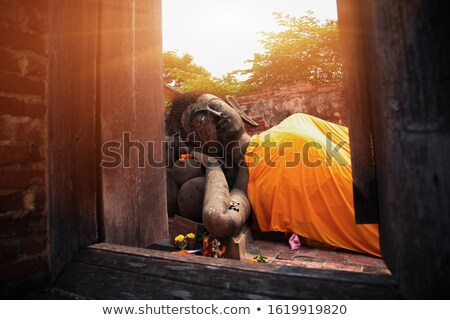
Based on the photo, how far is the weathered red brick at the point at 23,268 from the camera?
3.12 feet

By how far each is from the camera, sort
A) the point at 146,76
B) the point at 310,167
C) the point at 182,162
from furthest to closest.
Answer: the point at 182,162 → the point at 310,167 → the point at 146,76

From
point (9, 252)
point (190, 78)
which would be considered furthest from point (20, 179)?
point (190, 78)

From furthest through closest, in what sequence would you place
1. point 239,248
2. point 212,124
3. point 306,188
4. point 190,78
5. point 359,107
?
point 190,78 → point 212,124 → point 306,188 → point 239,248 → point 359,107

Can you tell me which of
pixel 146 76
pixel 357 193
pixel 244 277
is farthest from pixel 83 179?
pixel 357 193

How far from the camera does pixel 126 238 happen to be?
52.6 inches

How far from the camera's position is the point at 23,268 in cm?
100

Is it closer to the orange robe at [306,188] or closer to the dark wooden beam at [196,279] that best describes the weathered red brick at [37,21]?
the dark wooden beam at [196,279]

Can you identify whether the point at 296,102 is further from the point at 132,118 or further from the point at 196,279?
the point at 196,279

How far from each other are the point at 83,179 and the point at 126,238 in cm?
38

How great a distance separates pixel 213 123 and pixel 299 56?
28.9 ft

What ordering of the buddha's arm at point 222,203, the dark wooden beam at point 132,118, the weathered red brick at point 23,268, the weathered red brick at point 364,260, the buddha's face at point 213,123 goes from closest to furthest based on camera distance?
the weathered red brick at point 23,268, the dark wooden beam at point 132,118, the weathered red brick at point 364,260, the buddha's arm at point 222,203, the buddha's face at point 213,123

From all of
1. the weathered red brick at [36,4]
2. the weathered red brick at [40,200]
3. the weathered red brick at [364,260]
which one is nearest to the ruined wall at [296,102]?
the weathered red brick at [364,260]

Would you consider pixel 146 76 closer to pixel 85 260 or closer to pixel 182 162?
pixel 85 260

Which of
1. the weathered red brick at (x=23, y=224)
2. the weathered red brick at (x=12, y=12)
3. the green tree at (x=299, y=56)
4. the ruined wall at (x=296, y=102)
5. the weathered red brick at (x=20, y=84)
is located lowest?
the weathered red brick at (x=23, y=224)
